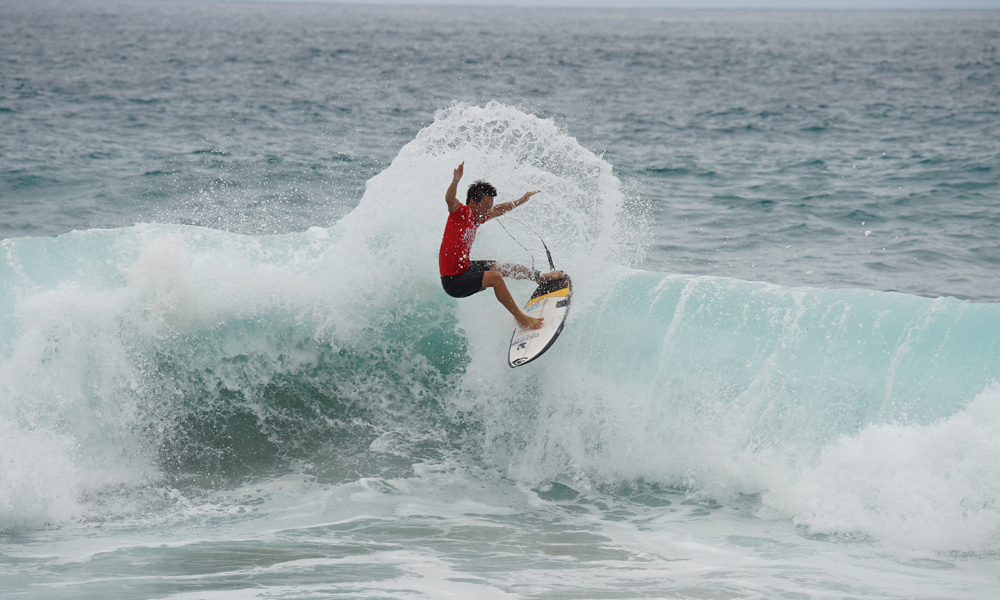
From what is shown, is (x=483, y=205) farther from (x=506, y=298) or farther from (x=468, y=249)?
(x=506, y=298)

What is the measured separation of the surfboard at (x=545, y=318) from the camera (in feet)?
26.8

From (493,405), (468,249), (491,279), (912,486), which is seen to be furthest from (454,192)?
(912,486)

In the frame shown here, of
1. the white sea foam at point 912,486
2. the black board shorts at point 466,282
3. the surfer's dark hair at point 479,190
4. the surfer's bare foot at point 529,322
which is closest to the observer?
the white sea foam at point 912,486

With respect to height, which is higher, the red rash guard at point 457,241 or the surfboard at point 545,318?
the red rash guard at point 457,241

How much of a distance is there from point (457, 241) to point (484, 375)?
1694mm

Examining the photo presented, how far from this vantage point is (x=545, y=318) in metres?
8.45

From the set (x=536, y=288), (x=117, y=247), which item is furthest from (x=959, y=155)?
(x=117, y=247)

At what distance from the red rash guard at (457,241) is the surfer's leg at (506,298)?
0.94ft

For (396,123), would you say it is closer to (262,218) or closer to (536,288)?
(262,218)

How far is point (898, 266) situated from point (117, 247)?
36.8ft

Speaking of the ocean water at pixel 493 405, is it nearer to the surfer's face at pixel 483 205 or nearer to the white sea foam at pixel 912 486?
the white sea foam at pixel 912 486

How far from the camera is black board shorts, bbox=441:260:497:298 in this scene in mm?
8227

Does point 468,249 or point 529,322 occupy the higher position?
point 468,249

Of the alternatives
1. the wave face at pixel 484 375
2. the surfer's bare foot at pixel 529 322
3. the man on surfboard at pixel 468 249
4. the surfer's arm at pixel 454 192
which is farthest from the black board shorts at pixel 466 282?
the wave face at pixel 484 375
